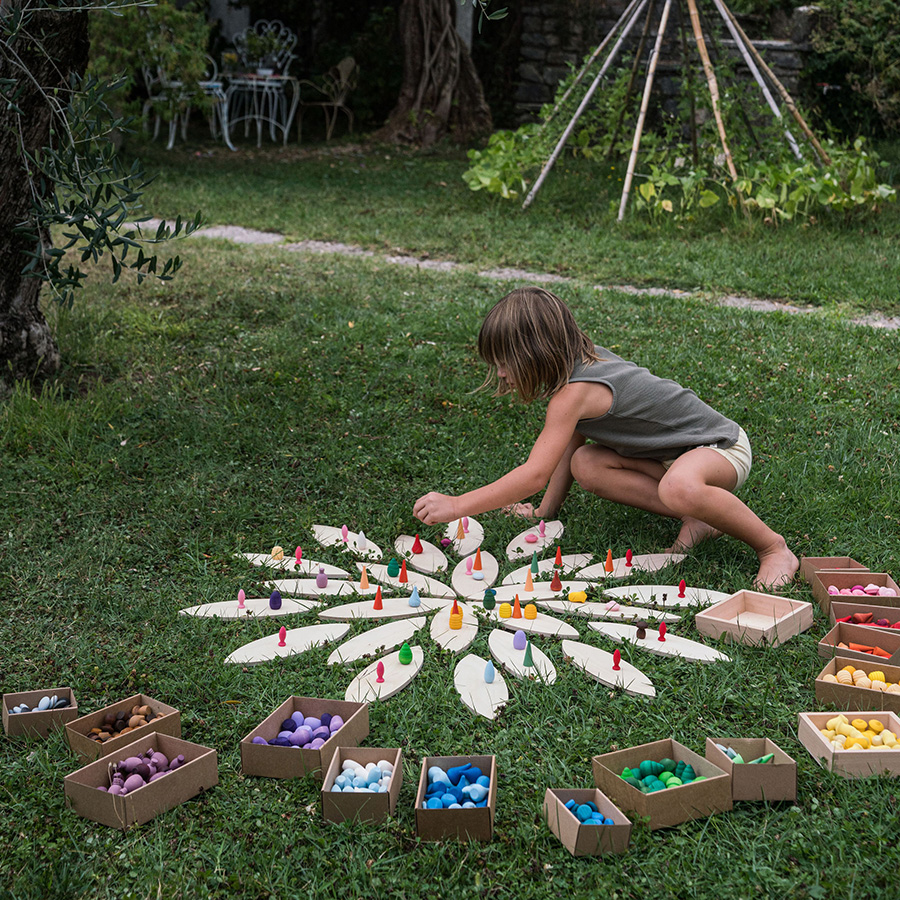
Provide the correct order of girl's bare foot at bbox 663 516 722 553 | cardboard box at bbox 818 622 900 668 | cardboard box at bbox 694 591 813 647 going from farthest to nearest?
1. girl's bare foot at bbox 663 516 722 553
2. cardboard box at bbox 694 591 813 647
3. cardboard box at bbox 818 622 900 668

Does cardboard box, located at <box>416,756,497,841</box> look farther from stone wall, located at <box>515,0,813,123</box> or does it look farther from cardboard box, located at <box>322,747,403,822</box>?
stone wall, located at <box>515,0,813,123</box>

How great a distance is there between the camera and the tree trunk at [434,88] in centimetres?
1297

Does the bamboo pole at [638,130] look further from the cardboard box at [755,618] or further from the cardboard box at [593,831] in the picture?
the cardboard box at [593,831]

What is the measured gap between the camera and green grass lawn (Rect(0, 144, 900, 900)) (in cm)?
201

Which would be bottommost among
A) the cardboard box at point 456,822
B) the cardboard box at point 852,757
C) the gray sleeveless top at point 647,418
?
the cardboard box at point 456,822

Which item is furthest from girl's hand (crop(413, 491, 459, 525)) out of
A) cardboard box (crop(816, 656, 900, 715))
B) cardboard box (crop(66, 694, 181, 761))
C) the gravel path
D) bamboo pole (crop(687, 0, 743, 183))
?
bamboo pole (crop(687, 0, 743, 183))

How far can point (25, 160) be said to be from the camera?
412 cm

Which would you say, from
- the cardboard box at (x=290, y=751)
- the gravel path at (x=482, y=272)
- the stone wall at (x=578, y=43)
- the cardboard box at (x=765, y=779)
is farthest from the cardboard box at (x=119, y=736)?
the stone wall at (x=578, y=43)

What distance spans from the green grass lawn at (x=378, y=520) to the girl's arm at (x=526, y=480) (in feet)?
1.54

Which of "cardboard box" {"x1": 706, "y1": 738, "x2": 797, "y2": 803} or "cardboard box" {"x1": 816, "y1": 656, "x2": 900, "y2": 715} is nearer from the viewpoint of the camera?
"cardboard box" {"x1": 706, "y1": 738, "x2": 797, "y2": 803}

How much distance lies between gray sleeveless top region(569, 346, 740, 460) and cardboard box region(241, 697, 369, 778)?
52.9 inches

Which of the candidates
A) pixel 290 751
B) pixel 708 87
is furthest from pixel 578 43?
pixel 290 751

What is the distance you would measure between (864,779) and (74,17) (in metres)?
4.39

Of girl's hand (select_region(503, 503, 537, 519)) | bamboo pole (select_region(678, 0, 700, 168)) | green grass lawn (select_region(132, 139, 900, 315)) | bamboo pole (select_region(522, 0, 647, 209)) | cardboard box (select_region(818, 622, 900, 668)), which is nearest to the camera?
cardboard box (select_region(818, 622, 900, 668))
